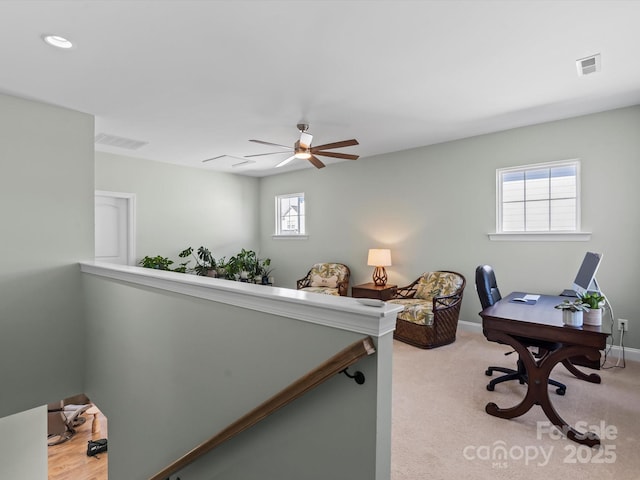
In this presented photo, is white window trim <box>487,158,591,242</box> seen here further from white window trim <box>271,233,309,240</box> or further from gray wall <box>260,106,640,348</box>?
white window trim <box>271,233,309,240</box>

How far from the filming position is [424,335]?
3.97m

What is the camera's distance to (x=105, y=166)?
16.8 feet

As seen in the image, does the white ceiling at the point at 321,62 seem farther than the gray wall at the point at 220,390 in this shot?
Yes

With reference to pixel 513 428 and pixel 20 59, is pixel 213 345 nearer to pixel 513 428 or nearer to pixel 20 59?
pixel 513 428

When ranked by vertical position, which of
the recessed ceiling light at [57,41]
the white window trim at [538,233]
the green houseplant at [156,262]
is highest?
the recessed ceiling light at [57,41]

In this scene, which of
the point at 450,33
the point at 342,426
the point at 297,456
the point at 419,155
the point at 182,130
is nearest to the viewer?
the point at 342,426

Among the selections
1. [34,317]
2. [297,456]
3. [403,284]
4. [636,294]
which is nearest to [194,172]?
[34,317]

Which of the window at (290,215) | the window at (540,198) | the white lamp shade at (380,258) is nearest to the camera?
the window at (540,198)

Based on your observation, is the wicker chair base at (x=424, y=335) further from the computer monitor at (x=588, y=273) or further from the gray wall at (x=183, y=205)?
the gray wall at (x=183, y=205)

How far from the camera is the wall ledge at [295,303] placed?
48.7 inches

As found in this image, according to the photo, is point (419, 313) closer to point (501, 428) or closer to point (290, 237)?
point (501, 428)

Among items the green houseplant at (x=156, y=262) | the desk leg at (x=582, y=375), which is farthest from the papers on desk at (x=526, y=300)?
the green houseplant at (x=156, y=262)

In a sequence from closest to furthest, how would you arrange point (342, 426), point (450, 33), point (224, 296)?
point (342, 426) < point (224, 296) < point (450, 33)

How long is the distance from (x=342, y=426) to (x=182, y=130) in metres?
3.96
